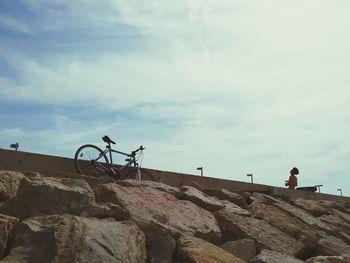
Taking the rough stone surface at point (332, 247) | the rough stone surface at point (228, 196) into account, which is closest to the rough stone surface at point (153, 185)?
the rough stone surface at point (228, 196)

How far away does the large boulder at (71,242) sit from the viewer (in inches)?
173

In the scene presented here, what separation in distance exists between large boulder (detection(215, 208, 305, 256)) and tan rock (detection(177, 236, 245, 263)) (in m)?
1.07

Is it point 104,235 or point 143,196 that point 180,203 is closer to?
point 143,196

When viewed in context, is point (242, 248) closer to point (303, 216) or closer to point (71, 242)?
point (71, 242)

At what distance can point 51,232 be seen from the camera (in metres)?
4.61

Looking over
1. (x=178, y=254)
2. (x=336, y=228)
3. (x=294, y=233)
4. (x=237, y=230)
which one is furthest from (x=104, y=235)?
(x=336, y=228)

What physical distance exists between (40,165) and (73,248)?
310cm

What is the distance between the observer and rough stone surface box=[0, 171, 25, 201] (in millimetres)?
5379

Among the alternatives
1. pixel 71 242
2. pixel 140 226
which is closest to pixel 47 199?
pixel 71 242

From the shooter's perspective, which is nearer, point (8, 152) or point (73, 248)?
point (73, 248)

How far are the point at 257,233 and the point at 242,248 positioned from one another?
2.24 feet

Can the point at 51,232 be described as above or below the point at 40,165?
below

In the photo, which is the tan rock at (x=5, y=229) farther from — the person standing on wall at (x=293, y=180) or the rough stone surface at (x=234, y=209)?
the person standing on wall at (x=293, y=180)

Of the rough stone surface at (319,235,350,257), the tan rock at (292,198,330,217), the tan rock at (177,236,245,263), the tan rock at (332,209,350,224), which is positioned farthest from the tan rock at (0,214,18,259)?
the tan rock at (332,209,350,224)
